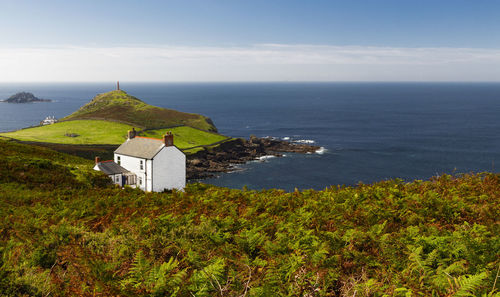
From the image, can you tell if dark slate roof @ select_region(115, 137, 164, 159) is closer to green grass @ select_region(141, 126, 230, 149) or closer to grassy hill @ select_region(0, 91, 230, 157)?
grassy hill @ select_region(0, 91, 230, 157)

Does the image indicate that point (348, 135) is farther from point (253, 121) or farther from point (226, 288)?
point (226, 288)

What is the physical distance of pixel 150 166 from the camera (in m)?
41.8

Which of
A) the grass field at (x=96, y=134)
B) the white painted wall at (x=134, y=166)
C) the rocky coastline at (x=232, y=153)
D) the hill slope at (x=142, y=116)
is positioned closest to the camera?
the white painted wall at (x=134, y=166)

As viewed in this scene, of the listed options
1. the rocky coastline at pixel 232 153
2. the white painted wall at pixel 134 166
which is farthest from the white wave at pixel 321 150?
the white painted wall at pixel 134 166

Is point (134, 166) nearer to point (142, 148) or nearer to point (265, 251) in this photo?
point (142, 148)

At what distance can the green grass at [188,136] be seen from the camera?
104m

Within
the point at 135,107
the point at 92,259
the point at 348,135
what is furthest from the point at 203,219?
the point at 135,107

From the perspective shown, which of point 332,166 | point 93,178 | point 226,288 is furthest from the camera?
point 332,166

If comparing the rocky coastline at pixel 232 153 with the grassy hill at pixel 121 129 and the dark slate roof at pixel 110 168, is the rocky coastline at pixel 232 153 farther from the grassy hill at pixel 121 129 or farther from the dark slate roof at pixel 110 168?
the dark slate roof at pixel 110 168

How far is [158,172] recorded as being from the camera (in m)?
42.7

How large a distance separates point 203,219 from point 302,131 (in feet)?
442

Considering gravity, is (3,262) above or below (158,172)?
above

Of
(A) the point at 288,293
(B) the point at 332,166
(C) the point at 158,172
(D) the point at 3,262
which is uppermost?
(A) the point at 288,293

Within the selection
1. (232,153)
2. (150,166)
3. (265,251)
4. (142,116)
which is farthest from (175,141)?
(265,251)
